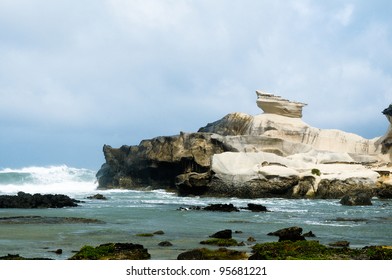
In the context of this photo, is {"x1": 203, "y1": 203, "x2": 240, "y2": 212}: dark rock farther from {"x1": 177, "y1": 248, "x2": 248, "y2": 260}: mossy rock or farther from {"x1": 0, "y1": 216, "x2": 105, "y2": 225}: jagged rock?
{"x1": 177, "y1": 248, "x2": 248, "y2": 260}: mossy rock

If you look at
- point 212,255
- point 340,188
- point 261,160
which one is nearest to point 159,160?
point 261,160

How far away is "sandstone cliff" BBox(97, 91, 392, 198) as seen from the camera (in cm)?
5650

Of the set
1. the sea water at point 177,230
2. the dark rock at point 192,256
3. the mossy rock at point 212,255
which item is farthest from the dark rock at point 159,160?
the dark rock at point 192,256

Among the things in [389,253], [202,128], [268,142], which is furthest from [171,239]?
[202,128]

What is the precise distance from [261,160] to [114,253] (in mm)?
48334

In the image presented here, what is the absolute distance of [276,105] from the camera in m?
86.2

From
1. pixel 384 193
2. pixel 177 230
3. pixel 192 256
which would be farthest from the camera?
pixel 384 193

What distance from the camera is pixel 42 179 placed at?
368ft

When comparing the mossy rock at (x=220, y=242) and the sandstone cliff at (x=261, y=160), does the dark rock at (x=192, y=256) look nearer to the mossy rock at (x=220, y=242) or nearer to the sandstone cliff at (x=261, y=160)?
the mossy rock at (x=220, y=242)

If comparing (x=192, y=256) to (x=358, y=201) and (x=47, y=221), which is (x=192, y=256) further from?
(x=358, y=201)

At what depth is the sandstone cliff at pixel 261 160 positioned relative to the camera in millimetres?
56500

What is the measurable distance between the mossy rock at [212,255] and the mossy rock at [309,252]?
48 centimetres

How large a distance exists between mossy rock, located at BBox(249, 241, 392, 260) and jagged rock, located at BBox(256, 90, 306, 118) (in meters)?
69.2
